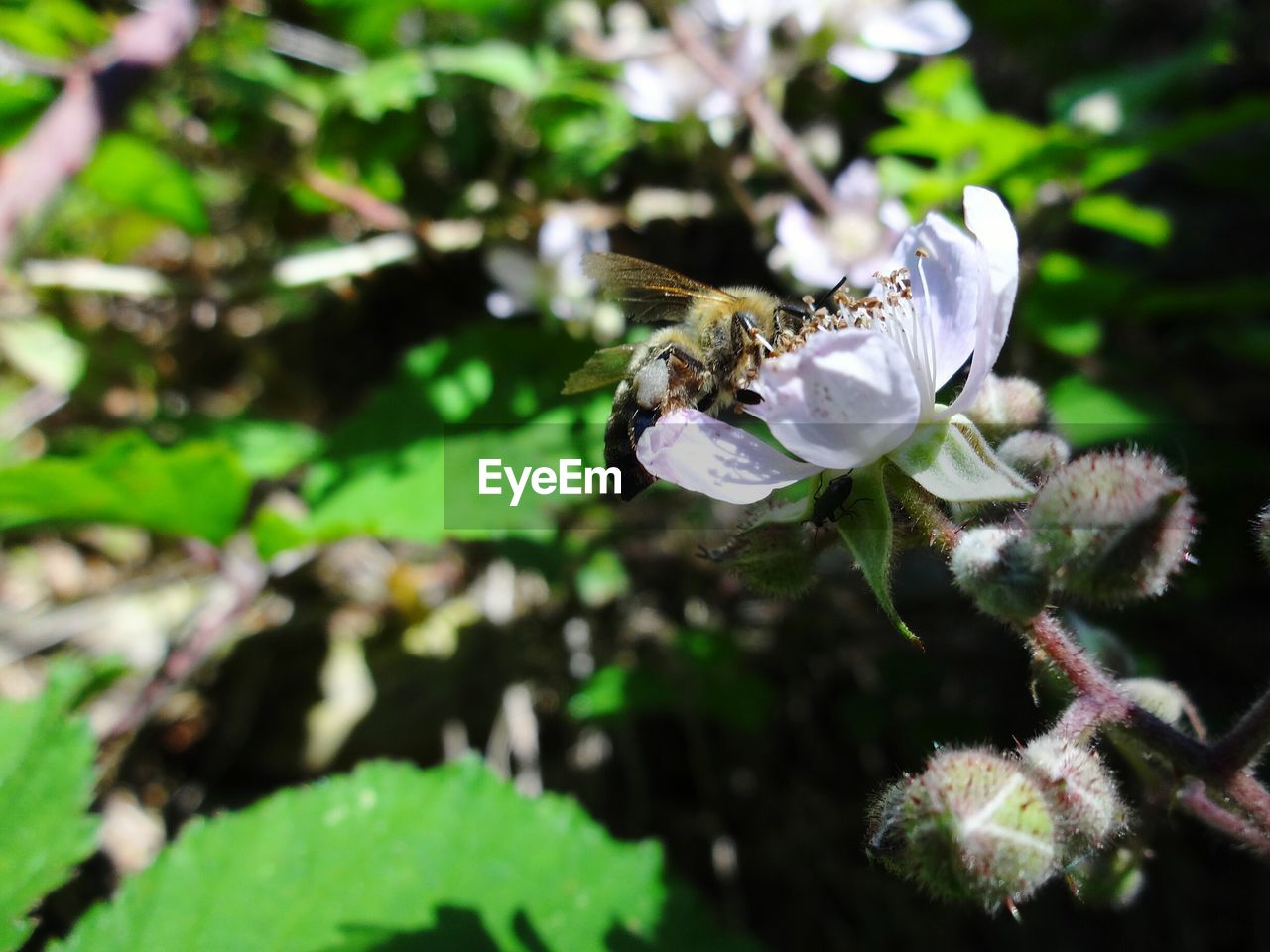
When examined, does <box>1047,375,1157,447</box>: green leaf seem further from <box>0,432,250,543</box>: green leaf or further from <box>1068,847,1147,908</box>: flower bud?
<box>0,432,250,543</box>: green leaf

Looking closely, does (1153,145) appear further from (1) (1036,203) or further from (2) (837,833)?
(2) (837,833)

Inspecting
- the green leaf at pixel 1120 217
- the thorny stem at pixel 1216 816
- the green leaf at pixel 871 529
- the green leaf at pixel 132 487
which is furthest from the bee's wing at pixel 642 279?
the green leaf at pixel 1120 217

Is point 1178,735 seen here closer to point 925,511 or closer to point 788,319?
point 925,511

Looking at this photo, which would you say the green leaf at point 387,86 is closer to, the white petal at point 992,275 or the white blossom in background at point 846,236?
the white blossom in background at point 846,236

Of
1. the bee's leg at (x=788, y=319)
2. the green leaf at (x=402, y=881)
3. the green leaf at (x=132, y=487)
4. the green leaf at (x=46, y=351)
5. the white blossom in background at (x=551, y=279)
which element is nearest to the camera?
the bee's leg at (x=788, y=319)

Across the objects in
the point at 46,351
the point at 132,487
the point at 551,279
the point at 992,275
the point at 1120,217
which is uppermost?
the point at 992,275

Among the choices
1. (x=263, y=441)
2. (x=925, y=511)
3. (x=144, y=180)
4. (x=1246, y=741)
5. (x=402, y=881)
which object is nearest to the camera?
(x=1246, y=741)

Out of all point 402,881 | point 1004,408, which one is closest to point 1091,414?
point 1004,408
